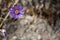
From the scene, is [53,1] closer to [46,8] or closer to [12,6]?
[46,8]

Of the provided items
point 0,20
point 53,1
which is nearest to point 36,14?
point 53,1

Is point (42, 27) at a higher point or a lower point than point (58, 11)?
lower

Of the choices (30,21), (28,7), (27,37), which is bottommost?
(27,37)
